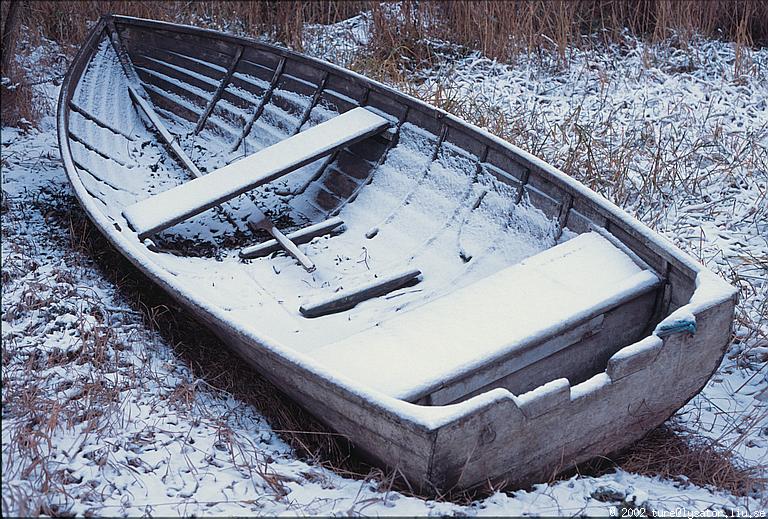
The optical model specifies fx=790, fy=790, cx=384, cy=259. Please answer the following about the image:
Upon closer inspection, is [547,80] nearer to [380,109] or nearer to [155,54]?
[380,109]

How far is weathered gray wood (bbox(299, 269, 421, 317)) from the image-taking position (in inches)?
144

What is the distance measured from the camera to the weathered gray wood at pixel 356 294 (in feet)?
12.0

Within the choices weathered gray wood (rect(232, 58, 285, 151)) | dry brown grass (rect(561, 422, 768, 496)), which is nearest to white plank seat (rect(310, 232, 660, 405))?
dry brown grass (rect(561, 422, 768, 496))

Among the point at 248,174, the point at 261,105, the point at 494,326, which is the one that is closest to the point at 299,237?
the point at 248,174

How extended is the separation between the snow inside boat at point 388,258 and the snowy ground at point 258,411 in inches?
10.3

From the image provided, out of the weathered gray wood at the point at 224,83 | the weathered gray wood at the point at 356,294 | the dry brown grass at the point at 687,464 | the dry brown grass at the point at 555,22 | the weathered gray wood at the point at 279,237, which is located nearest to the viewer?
the dry brown grass at the point at 687,464

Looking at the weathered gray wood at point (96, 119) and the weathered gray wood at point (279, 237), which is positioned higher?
the weathered gray wood at point (96, 119)

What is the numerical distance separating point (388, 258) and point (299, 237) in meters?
0.55

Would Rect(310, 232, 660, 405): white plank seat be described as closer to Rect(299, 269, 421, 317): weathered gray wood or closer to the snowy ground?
the snowy ground

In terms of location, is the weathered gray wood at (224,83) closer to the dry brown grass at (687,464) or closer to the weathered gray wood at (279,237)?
the weathered gray wood at (279,237)

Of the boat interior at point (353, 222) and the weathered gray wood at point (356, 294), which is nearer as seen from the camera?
the boat interior at point (353, 222)

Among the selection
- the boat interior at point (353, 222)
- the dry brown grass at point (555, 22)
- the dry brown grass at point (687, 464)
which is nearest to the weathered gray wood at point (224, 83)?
the boat interior at point (353, 222)

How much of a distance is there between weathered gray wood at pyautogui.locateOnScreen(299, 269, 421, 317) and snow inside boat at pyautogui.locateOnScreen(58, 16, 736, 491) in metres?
0.01

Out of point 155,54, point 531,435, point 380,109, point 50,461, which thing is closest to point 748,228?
point 380,109
